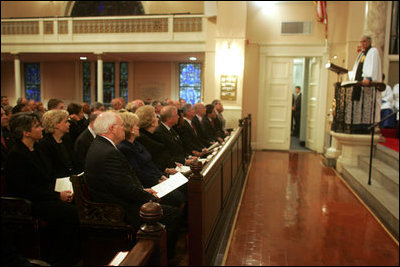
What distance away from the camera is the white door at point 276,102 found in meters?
10.2

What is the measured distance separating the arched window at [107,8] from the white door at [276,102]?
7.69m

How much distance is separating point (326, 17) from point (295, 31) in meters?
0.91

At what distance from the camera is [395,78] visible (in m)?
10.5

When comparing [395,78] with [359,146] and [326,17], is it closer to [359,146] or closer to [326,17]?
[326,17]

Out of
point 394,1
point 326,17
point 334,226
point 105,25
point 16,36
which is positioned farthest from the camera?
point 16,36

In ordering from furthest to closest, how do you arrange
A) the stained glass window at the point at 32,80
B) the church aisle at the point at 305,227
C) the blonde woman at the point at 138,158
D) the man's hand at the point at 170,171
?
the stained glass window at the point at 32,80 → the man's hand at the point at 170,171 → the church aisle at the point at 305,227 → the blonde woman at the point at 138,158

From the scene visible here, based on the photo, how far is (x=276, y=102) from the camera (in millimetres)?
10312

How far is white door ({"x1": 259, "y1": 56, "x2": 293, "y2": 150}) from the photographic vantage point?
33.4 feet

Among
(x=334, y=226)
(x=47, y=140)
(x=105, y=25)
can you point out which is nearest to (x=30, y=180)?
(x=47, y=140)

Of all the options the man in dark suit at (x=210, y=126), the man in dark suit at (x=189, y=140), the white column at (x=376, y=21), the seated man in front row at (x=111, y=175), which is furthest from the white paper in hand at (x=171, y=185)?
the white column at (x=376, y=21)

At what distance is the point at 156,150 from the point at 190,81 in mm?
11101

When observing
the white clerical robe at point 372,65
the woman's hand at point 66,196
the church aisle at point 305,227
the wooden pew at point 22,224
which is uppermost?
the white clerical robe at point 372,65

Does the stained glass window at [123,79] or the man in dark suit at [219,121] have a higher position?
the stained glass window at [123,79]

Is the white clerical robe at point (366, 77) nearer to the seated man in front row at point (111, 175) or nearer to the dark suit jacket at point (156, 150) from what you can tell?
the dark suit jacket at point (156, 150)
